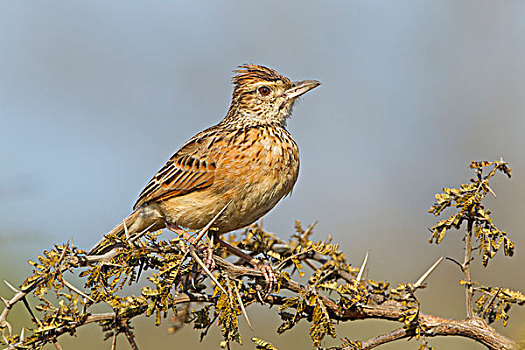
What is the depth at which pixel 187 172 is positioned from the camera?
4.59 metres

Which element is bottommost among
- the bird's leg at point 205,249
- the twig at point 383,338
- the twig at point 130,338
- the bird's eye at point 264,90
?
the twig at point 383,338

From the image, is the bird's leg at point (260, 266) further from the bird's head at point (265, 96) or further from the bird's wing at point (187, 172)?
the bird's head at point (265, 96)

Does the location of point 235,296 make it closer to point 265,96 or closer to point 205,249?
point 205,249

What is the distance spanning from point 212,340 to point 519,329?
454 centimetres

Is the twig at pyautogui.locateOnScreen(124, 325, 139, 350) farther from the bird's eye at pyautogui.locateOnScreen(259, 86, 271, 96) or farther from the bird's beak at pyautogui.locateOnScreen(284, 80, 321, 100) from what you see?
the bird's eye at pyautogui.locateOnScreen(259, 86, 271, 96)

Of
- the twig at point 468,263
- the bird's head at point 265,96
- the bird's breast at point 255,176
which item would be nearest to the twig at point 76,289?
the twig at point 468,263

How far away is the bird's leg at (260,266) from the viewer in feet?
8.39

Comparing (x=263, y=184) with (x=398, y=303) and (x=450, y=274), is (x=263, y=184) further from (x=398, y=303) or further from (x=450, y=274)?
(x=450, y=274)

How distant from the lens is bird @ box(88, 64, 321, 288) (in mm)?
4301

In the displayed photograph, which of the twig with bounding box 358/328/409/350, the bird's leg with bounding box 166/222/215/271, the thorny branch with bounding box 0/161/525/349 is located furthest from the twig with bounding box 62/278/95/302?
the twig with bounding box 358/328/409/350

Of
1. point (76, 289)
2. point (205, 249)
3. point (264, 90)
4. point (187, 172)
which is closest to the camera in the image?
point (76, 289)

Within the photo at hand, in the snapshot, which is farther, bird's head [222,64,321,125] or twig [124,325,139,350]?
bird's head [222,64,321,125]

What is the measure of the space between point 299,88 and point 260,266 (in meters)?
2.12

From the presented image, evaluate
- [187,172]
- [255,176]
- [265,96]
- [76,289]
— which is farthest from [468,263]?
[265,96]
